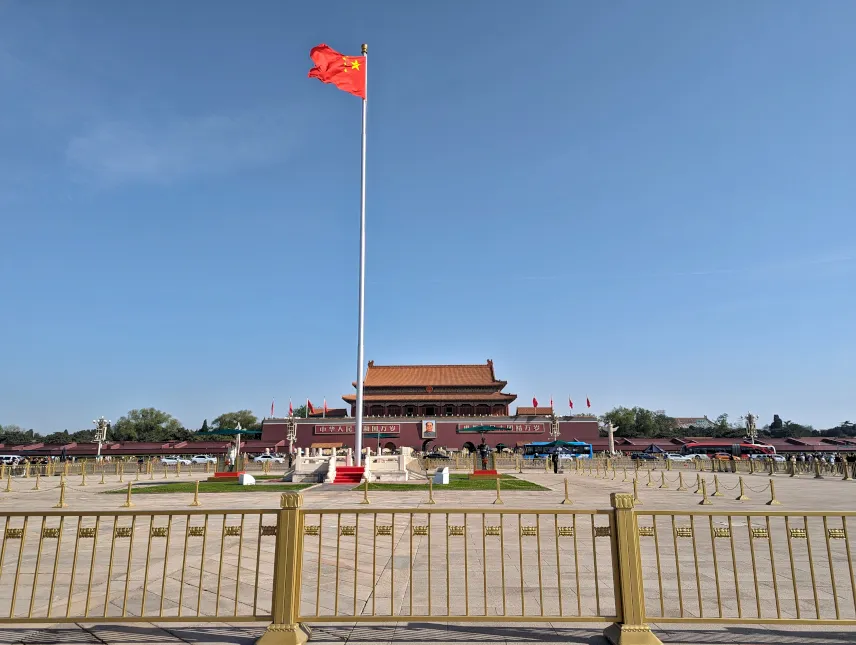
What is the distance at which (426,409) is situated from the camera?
62.2 meters

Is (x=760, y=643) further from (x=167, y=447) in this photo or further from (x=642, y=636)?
(x=167, y=447)

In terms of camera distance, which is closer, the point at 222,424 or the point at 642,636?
the point at 642,636

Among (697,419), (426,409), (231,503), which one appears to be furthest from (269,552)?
(697,419)

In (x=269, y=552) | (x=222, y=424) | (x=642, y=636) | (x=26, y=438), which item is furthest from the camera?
(x=222, y=424)

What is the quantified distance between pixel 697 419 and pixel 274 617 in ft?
474

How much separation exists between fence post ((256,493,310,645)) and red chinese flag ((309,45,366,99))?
67.0 feet

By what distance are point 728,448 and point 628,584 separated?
64.2 m

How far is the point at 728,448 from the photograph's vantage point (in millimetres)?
58656

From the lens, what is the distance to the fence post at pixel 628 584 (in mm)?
4250

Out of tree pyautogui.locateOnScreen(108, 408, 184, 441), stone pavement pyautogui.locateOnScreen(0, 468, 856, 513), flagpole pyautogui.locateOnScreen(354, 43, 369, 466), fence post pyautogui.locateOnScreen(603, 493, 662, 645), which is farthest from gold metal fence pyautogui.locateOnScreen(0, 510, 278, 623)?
tree pyautogui.locateOnScreen(108, 408, 184, 441)

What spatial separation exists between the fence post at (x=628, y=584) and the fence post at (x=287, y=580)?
2.64 meters

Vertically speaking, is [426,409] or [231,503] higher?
[426,409]

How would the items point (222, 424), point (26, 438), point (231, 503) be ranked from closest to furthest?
point (231, 503) → point (26, 438) → point (222, 424)

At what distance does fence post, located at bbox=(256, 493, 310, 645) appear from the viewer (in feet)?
14.2
